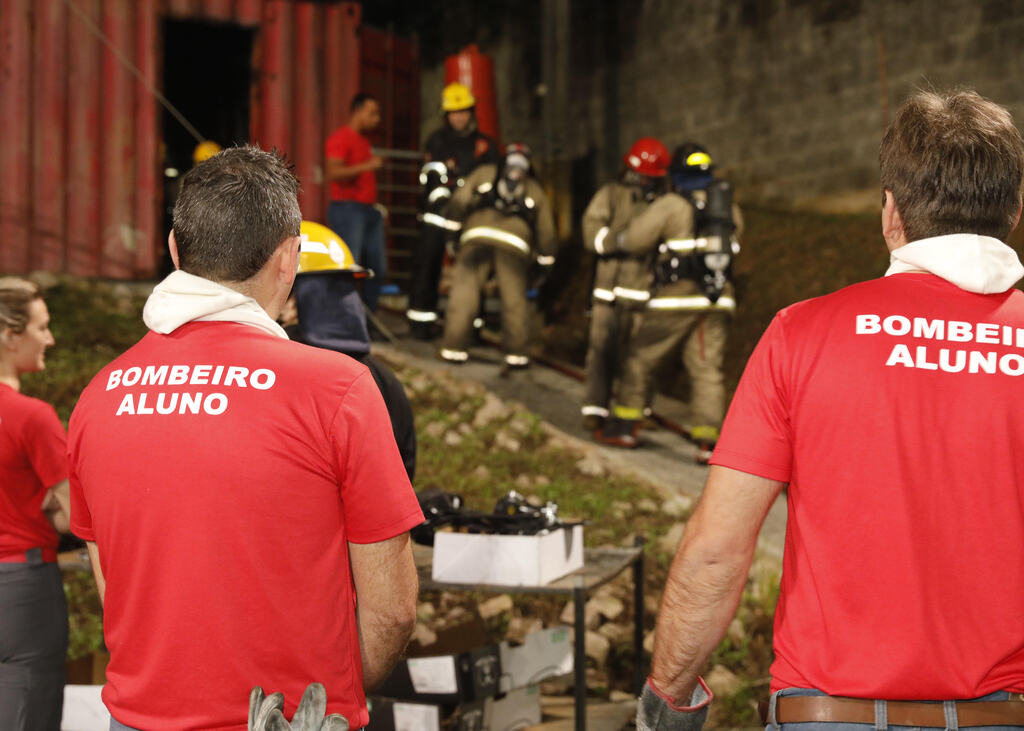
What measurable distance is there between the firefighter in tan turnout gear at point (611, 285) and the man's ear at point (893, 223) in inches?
241

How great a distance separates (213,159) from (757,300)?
8944mm

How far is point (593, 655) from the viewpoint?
5625 mm

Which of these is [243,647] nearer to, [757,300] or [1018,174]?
[1018,174]

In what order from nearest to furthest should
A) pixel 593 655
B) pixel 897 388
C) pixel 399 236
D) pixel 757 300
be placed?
pixel 897 388, pixel 593 655, pixel 757 300, pixel 399 236

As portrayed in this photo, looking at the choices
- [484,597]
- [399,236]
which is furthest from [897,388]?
[399,236]

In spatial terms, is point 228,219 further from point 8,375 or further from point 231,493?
point 8,375

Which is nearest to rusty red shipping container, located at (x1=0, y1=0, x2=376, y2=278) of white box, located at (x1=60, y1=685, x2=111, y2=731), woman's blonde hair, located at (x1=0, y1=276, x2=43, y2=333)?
woman's blonde hair, located at (x1=0, y1=276, x2=43, y2=333)

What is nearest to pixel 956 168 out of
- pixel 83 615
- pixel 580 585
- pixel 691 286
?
pixel 580 585

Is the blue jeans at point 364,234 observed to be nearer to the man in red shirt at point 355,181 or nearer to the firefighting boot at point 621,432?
the man in red shirt at point 355,181

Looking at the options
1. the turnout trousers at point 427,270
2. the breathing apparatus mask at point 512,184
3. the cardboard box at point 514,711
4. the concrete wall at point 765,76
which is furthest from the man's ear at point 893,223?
the concrete wall at point 765,76

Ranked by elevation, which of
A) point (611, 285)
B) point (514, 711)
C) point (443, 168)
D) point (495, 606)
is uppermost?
point (443, 168)

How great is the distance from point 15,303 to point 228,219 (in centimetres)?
176

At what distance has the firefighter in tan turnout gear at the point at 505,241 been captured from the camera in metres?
8.91

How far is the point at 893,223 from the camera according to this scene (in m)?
2.01
